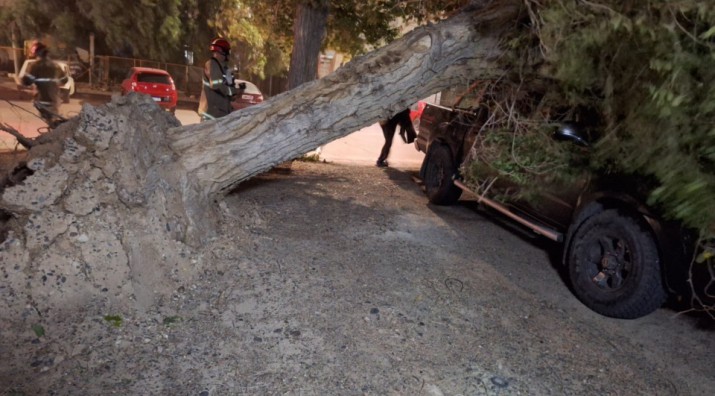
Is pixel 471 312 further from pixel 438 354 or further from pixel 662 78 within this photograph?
pixel 662 78

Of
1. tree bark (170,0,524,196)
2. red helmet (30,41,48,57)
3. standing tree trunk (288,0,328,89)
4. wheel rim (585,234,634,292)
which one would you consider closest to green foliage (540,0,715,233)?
wheel rim (585,234,634,292)

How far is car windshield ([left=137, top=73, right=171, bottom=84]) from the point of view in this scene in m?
15.7

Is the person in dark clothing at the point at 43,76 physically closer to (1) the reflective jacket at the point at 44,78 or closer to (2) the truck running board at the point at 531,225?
(1) the reflective jacket at the point at 44,78

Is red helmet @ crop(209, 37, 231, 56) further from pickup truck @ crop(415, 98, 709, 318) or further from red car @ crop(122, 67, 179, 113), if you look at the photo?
red car @ crop(122, 67, 179, 113)

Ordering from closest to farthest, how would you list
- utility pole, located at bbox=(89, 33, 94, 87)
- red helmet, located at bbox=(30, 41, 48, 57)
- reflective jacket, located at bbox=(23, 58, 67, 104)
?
1. reflective jacket, located at bbox=(23, 58, 67, 104)
2. red helmet, located at bbox=(30, 41, 48, 57)
3. utility pole, located at bbox=(89, 33, 94, 87)

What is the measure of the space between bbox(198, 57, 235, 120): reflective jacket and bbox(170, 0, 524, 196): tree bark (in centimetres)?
248

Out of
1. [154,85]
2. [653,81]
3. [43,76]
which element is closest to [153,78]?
[154,85]

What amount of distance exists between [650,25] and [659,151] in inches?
30.0

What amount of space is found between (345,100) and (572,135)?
2.07 m

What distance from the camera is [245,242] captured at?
13.7 ft

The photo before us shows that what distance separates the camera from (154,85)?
15773 millimetres

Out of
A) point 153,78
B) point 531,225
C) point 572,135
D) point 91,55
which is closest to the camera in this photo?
point 572,135

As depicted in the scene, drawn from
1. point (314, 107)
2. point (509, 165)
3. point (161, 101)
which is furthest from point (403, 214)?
point (161, 101)

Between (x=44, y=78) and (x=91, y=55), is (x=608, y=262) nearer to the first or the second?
(x=44, y=78)
